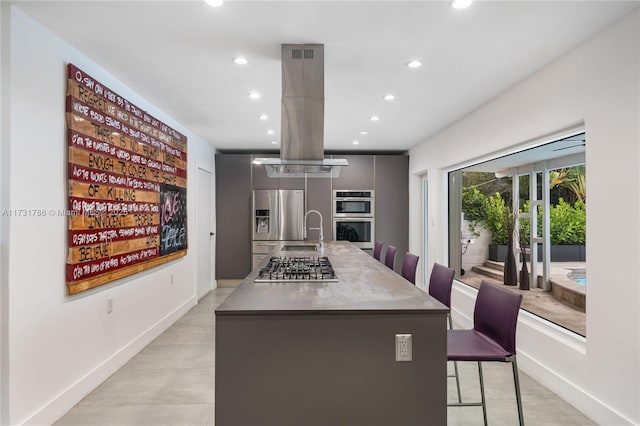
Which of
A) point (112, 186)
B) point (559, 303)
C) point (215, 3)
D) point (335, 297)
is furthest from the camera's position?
point (559, 303)

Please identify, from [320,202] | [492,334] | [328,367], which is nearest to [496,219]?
[320,202]

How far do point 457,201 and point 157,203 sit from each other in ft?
13.1

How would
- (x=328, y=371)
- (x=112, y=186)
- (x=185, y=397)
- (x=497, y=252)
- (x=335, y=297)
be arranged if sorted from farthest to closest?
(x=497, y=252), (x=112, y=186), (x=185, y=397), (x=335, y=297), (x=328, y=371)

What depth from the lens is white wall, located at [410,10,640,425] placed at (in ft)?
6.79

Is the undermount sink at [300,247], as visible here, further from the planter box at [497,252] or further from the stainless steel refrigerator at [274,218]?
the planter box at [497,252]

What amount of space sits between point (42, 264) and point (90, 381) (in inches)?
39.4

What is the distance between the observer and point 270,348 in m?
1.61

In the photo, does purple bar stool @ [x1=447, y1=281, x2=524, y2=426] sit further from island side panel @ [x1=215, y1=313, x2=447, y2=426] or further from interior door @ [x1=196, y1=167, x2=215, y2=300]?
interior door @ [x1=196, y1=167, x2=215, y2=300]

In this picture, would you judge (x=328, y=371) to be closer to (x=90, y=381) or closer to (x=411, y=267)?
(x=411, y=267)

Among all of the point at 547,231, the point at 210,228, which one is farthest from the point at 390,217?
the point at 210,228

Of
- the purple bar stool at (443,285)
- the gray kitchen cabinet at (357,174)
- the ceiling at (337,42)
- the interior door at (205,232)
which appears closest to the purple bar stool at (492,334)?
the purple bar stool at (443,285)

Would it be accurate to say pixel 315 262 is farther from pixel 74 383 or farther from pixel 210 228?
pixel 210 228

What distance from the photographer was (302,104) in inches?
103

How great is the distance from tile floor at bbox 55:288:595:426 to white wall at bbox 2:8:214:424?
19 cm
